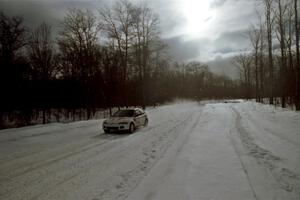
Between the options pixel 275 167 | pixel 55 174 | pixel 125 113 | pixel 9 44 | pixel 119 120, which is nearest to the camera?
pixel 55 174

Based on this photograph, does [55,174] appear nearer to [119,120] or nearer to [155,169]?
[155,169]

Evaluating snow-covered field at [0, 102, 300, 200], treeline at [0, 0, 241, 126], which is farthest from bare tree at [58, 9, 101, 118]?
snow-covered field at [0, 102, 300, 200]

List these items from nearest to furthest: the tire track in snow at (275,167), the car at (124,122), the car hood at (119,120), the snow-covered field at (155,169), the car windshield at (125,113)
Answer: the snow-covered field at (155,169) < the tire track in snow at (275,167) < the car at (124,122) < the car hood at (119,120) < the car windshield at (125,113)

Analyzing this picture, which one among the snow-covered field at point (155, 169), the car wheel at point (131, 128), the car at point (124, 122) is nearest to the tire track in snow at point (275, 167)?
the snow-covered field at point (155, 169)

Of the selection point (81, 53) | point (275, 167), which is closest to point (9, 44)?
point (81, 53)

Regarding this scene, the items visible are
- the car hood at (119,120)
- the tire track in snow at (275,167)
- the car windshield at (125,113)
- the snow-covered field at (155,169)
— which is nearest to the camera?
the snow-covered field at (155,169)

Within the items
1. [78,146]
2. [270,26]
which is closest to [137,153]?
[78,146]

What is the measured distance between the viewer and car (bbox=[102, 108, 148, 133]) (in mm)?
15344

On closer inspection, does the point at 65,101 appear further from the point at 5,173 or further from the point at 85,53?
the point at 5,173

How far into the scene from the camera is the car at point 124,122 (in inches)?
604

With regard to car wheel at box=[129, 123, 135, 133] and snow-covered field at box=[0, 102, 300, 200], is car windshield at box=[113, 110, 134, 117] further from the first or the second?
snow-covered field at box=[0, 102, 300, 200]

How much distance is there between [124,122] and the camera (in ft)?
50.5

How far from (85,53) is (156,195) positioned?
3014cm

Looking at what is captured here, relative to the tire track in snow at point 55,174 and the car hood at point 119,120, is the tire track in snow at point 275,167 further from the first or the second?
the car hood at point 119,120
